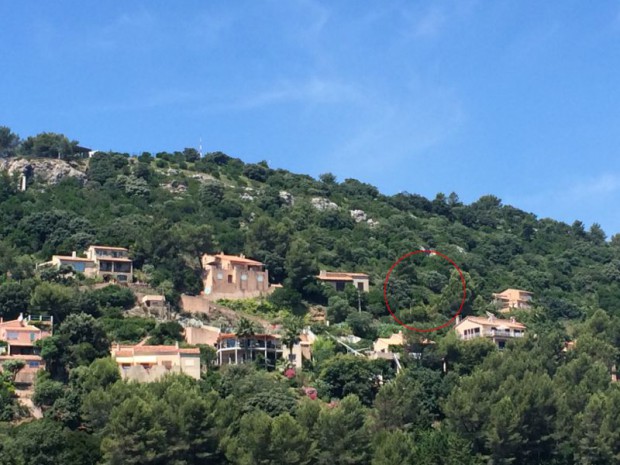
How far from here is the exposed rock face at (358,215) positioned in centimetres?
11750

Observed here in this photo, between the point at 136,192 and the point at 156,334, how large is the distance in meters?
34.9

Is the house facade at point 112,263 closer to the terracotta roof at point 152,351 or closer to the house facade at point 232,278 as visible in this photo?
the house facade at point 232,278

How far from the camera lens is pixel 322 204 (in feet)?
387

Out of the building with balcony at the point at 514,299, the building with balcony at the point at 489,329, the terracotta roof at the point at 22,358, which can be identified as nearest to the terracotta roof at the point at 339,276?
the building with balcony at the point at 489,329

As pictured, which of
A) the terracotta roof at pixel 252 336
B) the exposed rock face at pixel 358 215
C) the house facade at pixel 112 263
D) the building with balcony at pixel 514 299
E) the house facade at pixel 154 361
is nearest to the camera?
the house facade at pixel 154 361

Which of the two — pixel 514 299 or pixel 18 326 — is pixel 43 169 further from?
pixel 514 299

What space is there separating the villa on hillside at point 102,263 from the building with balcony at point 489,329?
80.1 feet

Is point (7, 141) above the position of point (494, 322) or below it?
above

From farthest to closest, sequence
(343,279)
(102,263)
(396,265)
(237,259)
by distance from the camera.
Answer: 1. (396,265)
2. (343,279)
3. (237,259)
4. (102,263)

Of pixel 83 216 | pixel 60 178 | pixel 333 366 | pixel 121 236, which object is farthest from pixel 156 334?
pixel 60 178

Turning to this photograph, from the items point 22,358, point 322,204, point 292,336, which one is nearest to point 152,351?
point 22,358

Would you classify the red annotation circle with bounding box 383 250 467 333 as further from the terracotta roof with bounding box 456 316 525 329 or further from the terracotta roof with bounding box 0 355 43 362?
the terracotta roof with bounding box 0 355 43 362

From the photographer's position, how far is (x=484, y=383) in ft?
221

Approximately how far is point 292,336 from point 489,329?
56.4 feet
